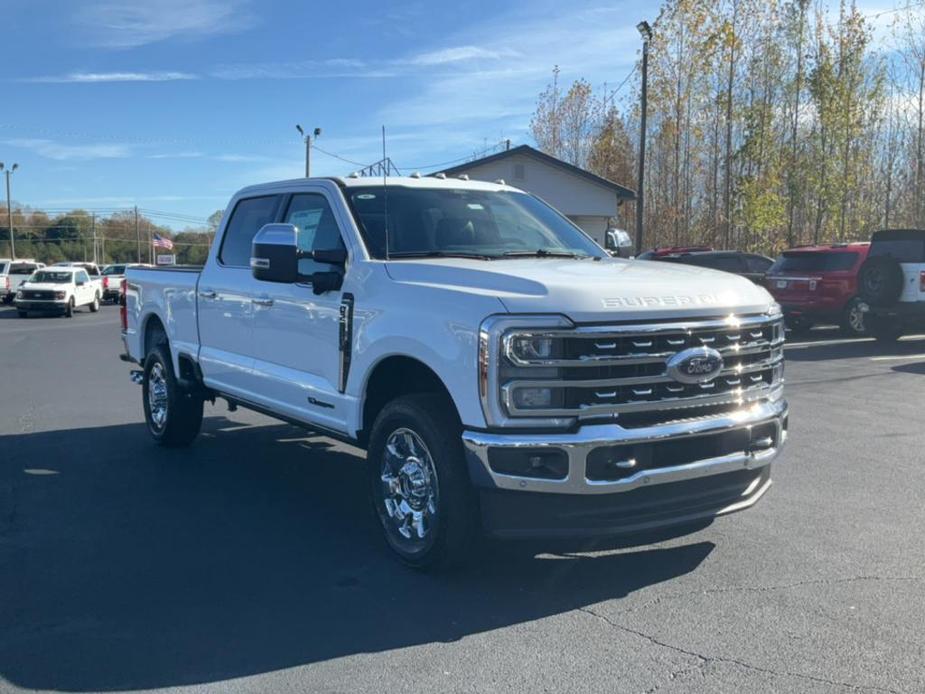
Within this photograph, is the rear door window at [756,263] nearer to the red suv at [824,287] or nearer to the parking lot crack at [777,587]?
the red suv at [824,287]

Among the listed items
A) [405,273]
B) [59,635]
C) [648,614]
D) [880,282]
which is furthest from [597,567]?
[880,282]

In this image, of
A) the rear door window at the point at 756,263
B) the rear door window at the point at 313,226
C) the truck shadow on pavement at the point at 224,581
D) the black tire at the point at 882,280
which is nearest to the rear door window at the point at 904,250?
the black tire at the point at 882,280

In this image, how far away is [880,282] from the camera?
14898 mm

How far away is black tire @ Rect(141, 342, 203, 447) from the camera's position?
797 centimetres

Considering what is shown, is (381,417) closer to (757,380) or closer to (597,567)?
(597,567)

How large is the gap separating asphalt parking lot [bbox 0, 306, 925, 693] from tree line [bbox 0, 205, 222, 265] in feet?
282

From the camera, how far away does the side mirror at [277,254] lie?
5477 mm

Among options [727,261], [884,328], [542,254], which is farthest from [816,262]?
[542,254]

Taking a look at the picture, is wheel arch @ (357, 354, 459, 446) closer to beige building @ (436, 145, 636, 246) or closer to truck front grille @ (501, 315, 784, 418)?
truck front grille @ (501, 315, 784, 418)

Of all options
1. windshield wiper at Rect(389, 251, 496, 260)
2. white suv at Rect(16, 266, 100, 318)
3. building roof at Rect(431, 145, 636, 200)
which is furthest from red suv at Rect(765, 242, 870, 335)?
white suv at Rect(16, 266, 100, 318)

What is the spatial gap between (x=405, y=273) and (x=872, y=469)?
164 inches

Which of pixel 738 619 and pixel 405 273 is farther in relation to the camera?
pixel 405 273

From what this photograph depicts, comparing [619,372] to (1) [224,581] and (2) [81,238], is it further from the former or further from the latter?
(2) [81,238]

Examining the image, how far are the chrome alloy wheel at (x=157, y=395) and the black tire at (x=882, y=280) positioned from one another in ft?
38.0
